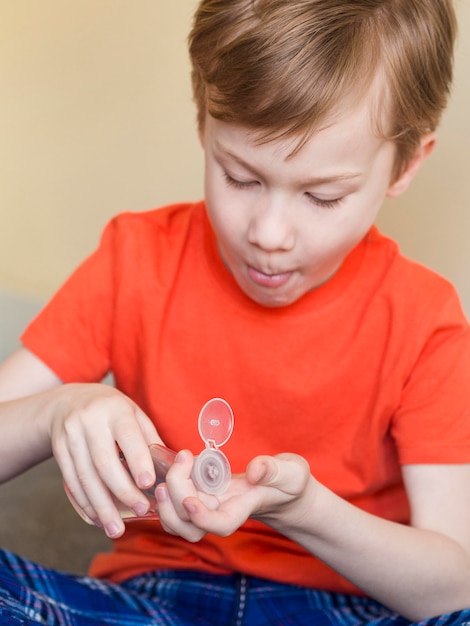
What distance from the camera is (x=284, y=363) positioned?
3.57 feet

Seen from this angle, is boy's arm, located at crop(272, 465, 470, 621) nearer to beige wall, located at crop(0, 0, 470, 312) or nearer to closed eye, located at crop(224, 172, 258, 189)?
closed eye, located at crop(224, 172, 258, 189)

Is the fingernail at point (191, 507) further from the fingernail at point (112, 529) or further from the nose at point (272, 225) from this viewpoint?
the nose at point (272, 225)

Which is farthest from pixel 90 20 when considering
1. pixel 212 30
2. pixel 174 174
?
pixel 212 30

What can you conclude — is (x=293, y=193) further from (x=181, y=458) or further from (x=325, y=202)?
(x=181, y=458)

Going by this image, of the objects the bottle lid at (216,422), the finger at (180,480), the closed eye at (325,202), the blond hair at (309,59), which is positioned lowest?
the finger at (180,480)

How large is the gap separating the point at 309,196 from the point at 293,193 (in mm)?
21

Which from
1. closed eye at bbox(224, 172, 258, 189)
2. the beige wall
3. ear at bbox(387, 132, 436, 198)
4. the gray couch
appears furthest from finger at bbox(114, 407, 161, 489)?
the beige wall

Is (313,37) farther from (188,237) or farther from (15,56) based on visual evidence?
(15,56)

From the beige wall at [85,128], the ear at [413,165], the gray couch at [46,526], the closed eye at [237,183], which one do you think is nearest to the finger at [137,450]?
the closed eye at [237,183]

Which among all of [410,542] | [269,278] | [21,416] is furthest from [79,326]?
[410,542]

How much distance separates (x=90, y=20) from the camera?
5.77 ft

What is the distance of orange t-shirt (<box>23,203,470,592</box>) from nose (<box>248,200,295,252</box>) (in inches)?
7.9

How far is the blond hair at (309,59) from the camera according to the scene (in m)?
0.87

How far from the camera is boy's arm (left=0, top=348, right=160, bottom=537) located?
82 cm
